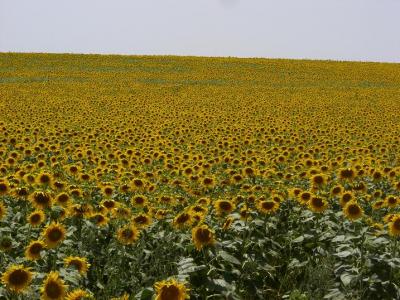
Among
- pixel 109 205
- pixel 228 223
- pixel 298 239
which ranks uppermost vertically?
pixel 228 223

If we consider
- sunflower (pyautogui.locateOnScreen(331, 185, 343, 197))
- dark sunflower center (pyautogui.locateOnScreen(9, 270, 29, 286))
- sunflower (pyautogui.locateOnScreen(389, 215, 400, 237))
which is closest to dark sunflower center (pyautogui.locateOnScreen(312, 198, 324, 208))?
sunflower (pyautogui.locateOnScreen(331, 185, 343, 197))

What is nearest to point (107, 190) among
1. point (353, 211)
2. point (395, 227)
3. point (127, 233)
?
point (127, 233)

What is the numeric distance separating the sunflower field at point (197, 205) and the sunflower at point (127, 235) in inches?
0.6

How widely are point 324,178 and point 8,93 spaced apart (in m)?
24.2

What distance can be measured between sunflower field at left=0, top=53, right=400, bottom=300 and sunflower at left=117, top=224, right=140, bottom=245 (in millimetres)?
15

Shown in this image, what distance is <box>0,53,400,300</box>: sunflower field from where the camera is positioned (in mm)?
4438

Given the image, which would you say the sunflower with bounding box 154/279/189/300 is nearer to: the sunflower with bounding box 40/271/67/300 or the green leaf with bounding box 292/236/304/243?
the sunflower with bounding box 40/271/67/300

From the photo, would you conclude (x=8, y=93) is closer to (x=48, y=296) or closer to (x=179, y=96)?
(x=179, y=96)

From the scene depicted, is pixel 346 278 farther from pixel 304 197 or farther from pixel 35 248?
pixel 35 248

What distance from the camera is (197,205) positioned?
19.6 feet

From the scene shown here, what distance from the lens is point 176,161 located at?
10430mm

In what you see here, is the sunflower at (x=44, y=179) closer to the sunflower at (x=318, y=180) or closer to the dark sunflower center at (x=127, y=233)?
the dark sunflower center at (x=127, y=233)

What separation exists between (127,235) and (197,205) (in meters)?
1.22

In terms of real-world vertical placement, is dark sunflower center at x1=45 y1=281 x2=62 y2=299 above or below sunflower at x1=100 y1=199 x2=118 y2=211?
above
